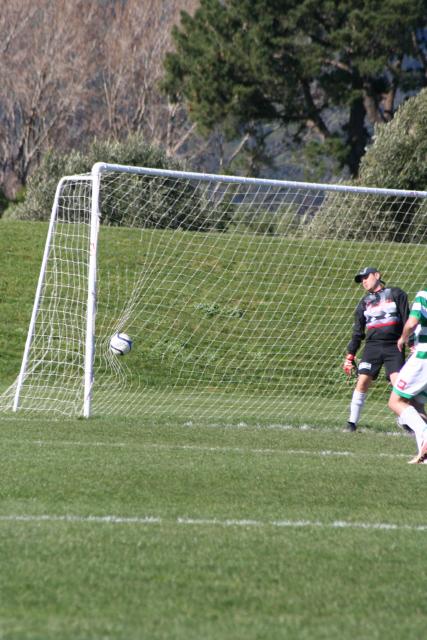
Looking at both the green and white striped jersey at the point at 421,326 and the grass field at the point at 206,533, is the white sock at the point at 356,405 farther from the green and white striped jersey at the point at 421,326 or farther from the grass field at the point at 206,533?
the green and white striped jersey at the point at 421,326

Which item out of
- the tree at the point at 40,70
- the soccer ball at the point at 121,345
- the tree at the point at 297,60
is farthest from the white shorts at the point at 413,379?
the tree at the point at 40,70

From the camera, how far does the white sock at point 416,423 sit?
9305 mm

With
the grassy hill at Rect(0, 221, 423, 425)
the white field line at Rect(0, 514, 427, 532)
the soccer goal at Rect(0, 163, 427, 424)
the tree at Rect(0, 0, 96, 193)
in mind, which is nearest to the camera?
the white field line at Rect(0, 514, 427, 532)

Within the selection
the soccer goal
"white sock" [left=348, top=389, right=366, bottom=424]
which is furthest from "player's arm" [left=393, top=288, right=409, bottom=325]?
the soccer goal

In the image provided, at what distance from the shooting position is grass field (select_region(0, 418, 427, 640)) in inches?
181

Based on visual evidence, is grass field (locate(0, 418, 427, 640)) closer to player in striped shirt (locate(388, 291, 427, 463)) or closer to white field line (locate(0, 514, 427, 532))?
white field line (locate(0, 514, 427, 532))

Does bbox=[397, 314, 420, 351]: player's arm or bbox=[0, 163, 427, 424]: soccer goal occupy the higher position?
bbox=[397, 314, 420, 351]: player's arm

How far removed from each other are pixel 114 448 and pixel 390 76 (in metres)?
33.8

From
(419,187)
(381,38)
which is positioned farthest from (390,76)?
(419,187)

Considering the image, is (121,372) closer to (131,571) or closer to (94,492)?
(94,492)

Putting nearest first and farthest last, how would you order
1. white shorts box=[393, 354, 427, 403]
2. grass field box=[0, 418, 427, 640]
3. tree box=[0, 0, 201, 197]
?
grass field box=[0, 418, 427, 640]
white shorts box=[393, 354, 427, 403]
tree box=[0, 0, 201, 197]

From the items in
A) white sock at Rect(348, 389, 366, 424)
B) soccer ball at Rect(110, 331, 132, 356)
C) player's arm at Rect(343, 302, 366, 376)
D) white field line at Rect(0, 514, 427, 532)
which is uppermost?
white field line at Rect(0, 514, 427, 532)

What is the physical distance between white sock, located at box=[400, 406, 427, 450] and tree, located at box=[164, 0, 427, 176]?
98.6ft

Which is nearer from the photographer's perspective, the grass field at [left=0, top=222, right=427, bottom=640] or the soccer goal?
the grass field at [left=0, top=222, right=427, bottom=640]
